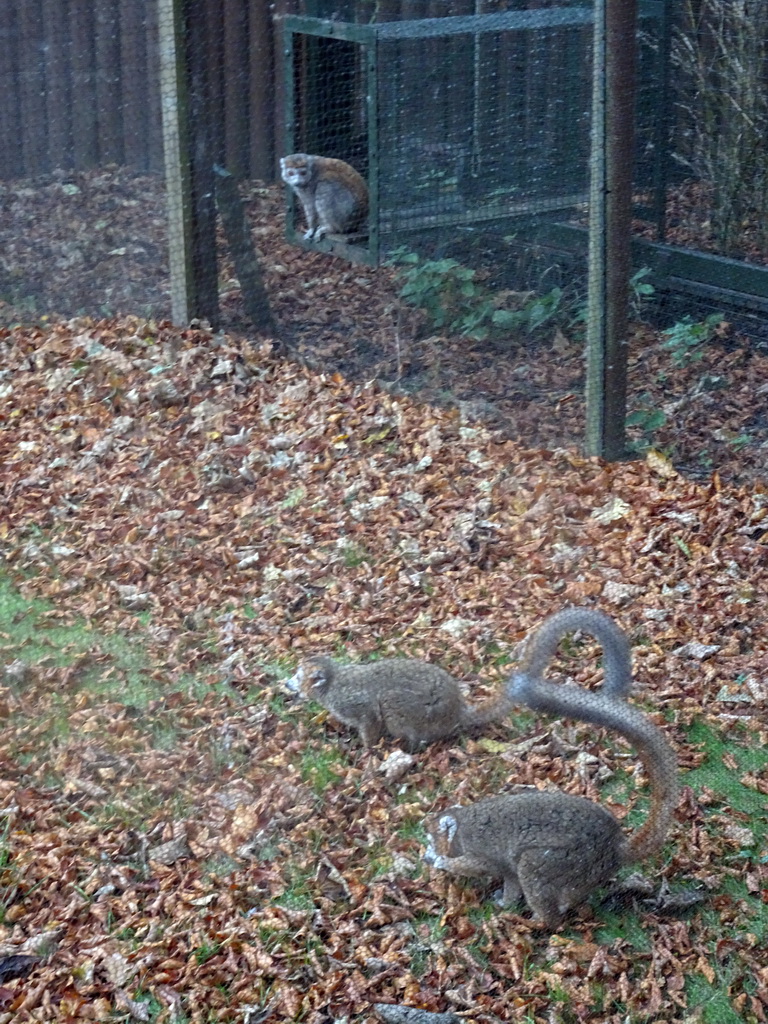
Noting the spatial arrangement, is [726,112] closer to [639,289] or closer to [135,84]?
[639,289]

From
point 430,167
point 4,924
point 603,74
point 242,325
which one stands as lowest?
point 4,924

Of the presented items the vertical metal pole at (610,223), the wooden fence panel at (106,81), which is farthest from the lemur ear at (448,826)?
the wooden fence panel at (106,81)

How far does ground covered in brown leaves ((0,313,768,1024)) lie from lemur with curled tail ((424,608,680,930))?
0.41ft

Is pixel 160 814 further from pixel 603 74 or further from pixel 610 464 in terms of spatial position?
pixel 603 74

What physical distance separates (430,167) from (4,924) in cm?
453

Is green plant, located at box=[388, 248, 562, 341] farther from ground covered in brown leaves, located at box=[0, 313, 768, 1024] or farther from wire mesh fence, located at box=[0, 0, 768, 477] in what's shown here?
ground covered in brown leaves, located at box=[0, 313, 768, 1024]

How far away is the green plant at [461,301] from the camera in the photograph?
764cm

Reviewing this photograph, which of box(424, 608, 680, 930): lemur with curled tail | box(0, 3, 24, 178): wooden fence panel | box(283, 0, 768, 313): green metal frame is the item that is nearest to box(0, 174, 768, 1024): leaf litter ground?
box(424, 608, 680, 930): lemur with curled tail

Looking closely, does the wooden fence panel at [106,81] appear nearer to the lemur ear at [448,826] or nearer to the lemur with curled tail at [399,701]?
the lemur with curled tail at [399,701]

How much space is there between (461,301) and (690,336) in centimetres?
144

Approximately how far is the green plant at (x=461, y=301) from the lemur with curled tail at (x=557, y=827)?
4212 mm

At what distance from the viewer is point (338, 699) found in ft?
14.3

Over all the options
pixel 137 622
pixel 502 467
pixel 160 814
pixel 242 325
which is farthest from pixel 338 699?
pixel 242 325

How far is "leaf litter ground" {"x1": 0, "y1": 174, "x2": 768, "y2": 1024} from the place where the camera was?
3.50 meters
